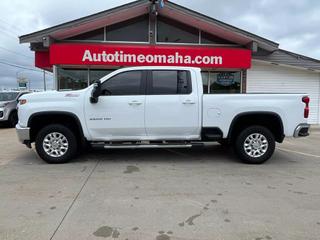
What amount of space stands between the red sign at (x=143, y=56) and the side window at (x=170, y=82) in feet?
19.4

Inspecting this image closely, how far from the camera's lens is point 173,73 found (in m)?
6.53

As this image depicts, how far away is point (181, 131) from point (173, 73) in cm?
128

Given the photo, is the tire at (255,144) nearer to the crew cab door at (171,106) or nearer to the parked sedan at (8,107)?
the crew cab door at (171,106)

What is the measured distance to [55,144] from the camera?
635 cm

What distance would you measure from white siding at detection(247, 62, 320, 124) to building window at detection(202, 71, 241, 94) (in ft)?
2.11

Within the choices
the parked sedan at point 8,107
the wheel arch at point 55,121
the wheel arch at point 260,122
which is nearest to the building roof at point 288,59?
the wheel arch at point 260,122

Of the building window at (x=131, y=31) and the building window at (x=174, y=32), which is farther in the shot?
the building window at (x=174, y=32)

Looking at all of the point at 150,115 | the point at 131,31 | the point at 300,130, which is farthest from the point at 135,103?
the point at 131,31

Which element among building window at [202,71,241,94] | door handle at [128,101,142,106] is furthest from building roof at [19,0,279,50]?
door handle at [128,101,142,106]

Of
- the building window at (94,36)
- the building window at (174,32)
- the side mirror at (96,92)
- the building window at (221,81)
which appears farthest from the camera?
the building window at (221,81)

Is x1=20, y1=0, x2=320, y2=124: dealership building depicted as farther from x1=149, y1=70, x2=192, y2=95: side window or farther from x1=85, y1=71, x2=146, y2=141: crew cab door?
x1=85, y1=71, x2=146, y2=141: crew cab door

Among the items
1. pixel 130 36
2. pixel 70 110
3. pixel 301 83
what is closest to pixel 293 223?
pixel 70 110

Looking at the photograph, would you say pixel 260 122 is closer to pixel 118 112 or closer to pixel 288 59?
pixel 118 112

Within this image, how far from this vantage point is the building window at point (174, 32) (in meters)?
13.9
